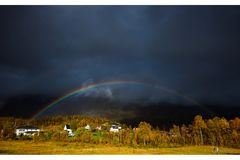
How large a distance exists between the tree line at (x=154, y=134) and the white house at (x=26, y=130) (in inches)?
7.9

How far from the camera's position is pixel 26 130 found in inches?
460

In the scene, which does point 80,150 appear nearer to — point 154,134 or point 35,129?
point 154,134

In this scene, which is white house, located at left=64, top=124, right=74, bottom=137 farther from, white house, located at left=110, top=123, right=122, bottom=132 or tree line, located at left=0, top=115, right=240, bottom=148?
white house, located at left=110, top=123, right=122, bottom=132

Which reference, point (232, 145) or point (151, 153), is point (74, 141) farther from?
point (232, 145)

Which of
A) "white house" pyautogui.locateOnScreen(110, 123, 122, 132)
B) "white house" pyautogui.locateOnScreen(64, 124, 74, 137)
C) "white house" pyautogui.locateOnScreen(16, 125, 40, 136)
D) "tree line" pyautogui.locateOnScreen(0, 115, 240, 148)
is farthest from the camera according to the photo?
"white house" pyautogui.locateOnScreen(110, 123, 122, 132)

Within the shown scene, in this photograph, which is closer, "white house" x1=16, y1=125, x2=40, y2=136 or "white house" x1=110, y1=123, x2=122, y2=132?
"white house" x1=16, y1=125, x2=40, y2=136

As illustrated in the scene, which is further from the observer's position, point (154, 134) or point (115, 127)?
point (115, 127)

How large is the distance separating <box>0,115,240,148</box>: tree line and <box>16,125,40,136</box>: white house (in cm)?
20

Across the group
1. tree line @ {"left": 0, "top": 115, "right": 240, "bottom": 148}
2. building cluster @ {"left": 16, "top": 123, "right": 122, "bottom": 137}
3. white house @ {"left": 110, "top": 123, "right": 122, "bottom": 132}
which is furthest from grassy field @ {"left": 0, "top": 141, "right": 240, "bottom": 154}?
white house @ {"left": 110, "top": 123, "right": 122, "bottom": 132}

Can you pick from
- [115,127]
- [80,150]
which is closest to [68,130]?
[115,127]

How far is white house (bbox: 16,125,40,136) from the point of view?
11.2 m

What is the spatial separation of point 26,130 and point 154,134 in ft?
16.0

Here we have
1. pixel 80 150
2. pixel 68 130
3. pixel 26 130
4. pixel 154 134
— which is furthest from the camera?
pixel 26 130
